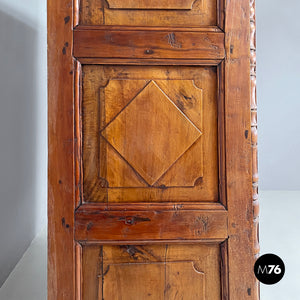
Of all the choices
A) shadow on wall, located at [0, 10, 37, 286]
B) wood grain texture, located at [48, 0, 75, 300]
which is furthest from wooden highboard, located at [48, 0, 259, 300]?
shadow on wall, located at [0, 10, 37, 286]

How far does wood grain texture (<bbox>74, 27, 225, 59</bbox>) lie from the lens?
1406mm

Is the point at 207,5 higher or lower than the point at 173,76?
higher

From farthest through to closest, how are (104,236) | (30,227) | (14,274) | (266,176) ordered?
(266,176), (30,227), (14,274), (104,236)

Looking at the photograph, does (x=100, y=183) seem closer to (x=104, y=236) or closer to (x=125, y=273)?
(x=104, y=236)

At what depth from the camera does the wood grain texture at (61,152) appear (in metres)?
1.41

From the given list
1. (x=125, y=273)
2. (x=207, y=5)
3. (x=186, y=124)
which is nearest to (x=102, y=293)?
(x=125, y=273)

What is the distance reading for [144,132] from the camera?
4.74ft

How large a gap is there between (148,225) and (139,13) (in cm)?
85

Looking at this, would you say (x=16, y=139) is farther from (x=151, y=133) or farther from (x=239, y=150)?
(x=239, y=150)

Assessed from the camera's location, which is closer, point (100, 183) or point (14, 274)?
point (100, 183)

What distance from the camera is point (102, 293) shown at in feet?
4.72

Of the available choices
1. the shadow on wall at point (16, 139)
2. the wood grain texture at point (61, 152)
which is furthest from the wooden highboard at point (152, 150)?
the shadow on wall at point (16, 139)

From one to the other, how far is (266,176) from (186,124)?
8.91 feet

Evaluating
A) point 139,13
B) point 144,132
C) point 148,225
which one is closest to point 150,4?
point 139,13
